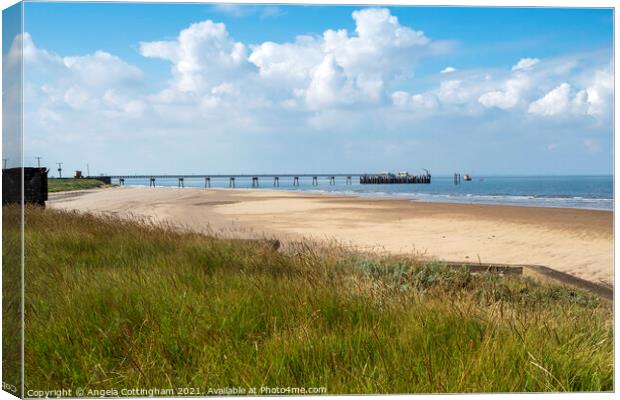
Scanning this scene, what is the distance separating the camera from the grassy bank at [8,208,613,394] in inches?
113

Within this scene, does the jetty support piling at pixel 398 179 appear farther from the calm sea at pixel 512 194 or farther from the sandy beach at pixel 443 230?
the sandy beach at pixel 443 230

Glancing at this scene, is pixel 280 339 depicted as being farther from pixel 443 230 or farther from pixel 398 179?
pixel 398 179

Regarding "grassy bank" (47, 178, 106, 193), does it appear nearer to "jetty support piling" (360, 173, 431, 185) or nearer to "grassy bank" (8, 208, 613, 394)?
"grassy bank" (8, 208, 613, 394)

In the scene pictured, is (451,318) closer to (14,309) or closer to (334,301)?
(334,301)

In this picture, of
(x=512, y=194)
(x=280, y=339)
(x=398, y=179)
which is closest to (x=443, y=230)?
(x=280, y=339)

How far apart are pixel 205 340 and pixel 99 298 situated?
969mm

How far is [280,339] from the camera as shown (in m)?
3.01

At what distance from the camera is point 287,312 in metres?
3.42

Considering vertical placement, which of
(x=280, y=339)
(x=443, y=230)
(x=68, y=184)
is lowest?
(x=443, y=230)

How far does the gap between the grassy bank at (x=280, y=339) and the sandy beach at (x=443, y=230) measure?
151 inches

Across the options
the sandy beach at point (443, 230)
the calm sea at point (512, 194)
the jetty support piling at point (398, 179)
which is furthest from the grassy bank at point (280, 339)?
the jetty support piling at point (398, 179)

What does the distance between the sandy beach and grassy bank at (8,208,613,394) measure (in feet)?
12.6

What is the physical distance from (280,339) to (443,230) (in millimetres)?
13863

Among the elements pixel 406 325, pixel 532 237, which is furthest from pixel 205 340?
pixel 532 237
